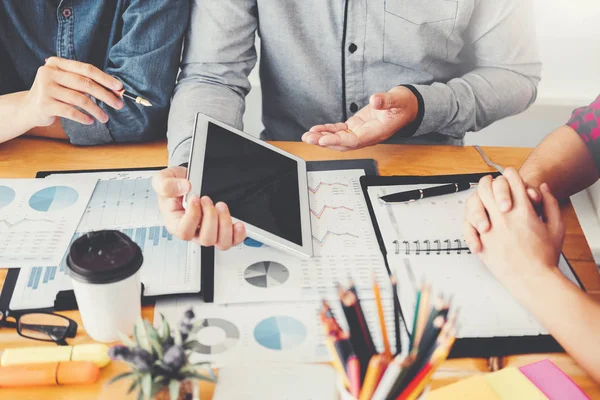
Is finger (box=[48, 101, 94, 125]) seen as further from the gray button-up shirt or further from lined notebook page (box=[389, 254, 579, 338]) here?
lined notebook page (box=[389, 254, 579, 338])

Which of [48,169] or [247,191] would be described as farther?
[48,169]

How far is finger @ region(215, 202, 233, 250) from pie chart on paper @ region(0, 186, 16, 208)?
37cm

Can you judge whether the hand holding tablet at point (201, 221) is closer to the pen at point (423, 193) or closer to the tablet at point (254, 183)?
the tablet at point (254, 183)

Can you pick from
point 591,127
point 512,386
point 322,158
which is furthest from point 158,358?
point 591,127

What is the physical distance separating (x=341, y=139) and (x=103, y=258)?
474 mm

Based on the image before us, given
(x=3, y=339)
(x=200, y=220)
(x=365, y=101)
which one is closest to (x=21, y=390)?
(x=3, y=339)

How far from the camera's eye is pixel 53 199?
839 millimetres

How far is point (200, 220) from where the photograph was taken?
687 millimetres

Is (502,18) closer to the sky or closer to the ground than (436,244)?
closer to the sky

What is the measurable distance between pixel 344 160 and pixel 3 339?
59cm

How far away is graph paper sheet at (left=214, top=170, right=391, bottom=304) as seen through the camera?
0.68m

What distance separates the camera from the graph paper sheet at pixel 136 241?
2.20 ft

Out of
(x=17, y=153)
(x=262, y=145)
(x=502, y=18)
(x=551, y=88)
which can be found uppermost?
(x=502, y=18)

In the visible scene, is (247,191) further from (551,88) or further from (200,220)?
(551,88)
